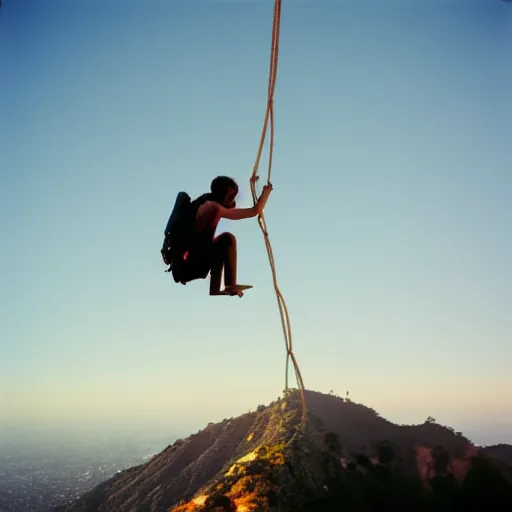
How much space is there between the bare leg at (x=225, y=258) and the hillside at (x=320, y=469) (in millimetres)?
19422

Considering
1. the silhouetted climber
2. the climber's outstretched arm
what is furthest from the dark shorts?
Answer: the climber's outstretched arm

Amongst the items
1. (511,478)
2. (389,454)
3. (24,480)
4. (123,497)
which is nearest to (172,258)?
(389,454)

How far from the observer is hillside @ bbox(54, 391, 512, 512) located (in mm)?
24016

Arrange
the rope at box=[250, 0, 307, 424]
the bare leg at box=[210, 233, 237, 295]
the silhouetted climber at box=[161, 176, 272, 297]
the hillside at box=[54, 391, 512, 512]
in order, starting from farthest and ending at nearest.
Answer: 1. the hillside at box=[54, 391, 512, 512]
2. the bare leg at box=[210, 233, 237, 295]
3. the silhouetted climber at box=[161, 176, 272, 297]
4. the rope at box=[250, 0, 307, 424]

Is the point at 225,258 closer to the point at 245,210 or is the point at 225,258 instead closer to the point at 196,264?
the point at 196,264

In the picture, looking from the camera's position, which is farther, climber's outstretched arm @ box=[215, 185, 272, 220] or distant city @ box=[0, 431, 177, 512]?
distant city @ box=[0, 431, 177, 512]

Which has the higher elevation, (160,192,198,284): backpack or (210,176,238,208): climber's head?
(210,176,238,208): climber's head

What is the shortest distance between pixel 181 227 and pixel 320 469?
78.4 ft

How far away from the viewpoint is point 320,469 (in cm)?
2573

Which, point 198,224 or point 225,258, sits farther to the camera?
point 225,258

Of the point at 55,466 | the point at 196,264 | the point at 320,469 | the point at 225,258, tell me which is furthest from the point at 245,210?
the point at 55,466

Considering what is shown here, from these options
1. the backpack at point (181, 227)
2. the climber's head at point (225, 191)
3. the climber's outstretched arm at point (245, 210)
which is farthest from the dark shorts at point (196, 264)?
the climber's head at point (225, 191)

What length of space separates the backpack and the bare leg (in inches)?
21.6

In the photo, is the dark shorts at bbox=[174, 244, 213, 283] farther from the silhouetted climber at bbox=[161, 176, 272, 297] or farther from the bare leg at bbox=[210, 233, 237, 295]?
the bare leg at bbox=[210, 233, 237, 295]
